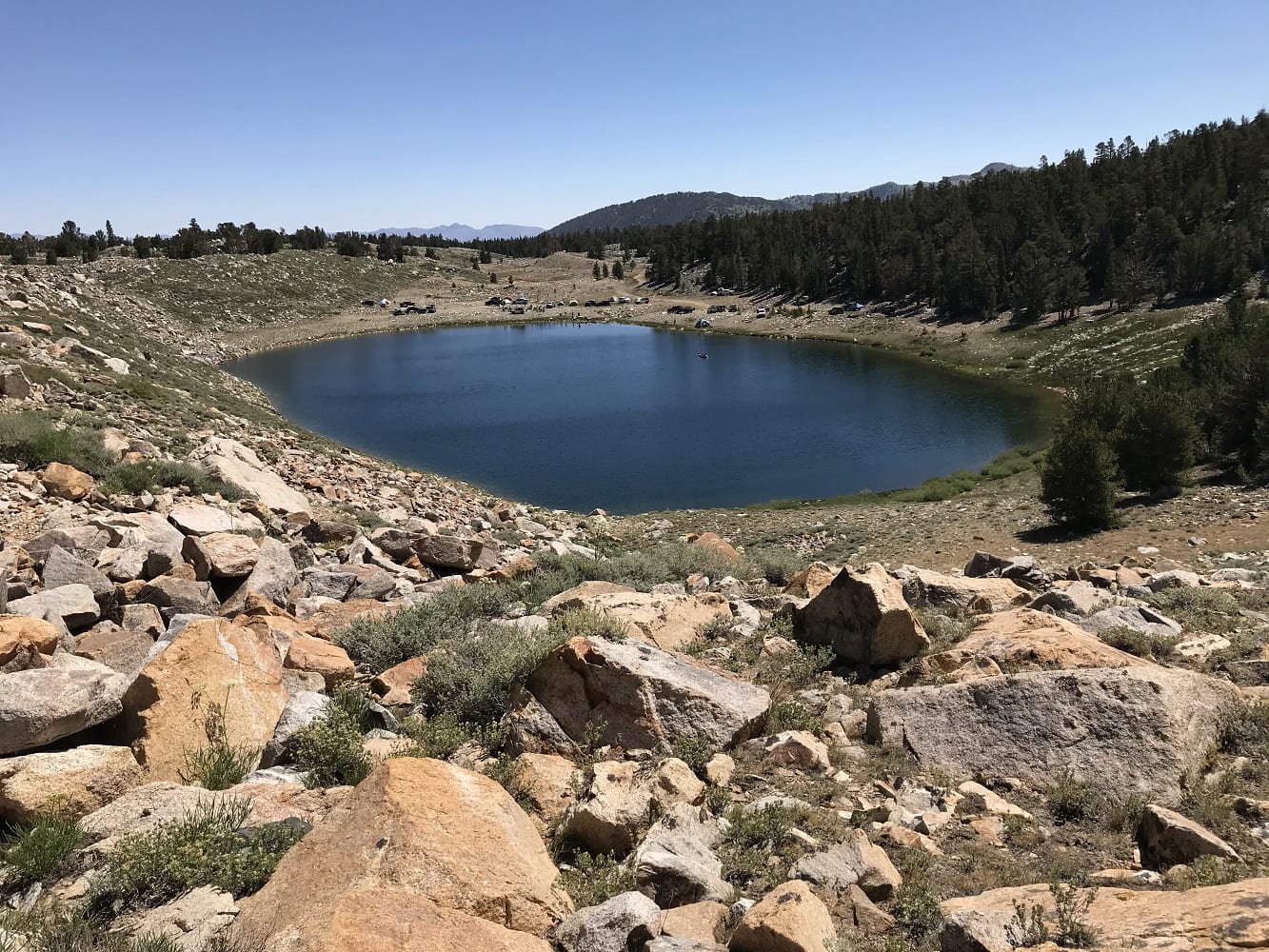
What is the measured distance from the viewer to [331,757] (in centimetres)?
592

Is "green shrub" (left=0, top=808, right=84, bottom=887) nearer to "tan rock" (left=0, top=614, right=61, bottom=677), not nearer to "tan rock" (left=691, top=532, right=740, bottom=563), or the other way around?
"tan rock" (left=0, top=614, right=61, bottom=677)

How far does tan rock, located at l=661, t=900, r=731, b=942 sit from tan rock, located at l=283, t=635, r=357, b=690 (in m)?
4.87

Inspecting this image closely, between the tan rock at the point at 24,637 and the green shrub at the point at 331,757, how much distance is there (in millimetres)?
2764

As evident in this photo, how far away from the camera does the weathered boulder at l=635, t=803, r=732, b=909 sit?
4.92 m

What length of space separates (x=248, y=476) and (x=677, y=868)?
18.0 m

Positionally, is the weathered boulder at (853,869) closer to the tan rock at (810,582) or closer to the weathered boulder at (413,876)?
the weathered boulder at (413,876)

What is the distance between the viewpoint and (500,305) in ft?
432

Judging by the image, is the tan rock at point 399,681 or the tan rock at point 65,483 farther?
the tan rock at point 65,483

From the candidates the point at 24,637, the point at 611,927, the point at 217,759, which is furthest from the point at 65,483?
the point at 611,927

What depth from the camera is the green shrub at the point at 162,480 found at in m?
15.7

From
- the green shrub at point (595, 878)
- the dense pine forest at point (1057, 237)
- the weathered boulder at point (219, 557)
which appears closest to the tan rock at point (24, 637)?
the weathered boulder at point (219, 557)

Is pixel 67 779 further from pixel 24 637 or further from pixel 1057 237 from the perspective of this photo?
pixel 1057 237

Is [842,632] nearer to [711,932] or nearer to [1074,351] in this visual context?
[711,932]

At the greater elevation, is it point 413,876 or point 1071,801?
point 413,876
